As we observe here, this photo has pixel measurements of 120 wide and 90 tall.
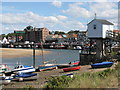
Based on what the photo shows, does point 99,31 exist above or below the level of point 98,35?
above

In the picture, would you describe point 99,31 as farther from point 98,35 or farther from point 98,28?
point 98,35

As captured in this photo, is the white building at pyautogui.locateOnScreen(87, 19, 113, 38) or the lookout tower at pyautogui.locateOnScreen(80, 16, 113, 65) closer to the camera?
the white building at pyautogui.locateOnScreen(87, 19, 113, 38)

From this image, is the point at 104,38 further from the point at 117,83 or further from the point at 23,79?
the point at 117,83

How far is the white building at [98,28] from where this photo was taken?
3675cm

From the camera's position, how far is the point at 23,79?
2755 centimetres

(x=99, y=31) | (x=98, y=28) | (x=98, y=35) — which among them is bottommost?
(x=98, y=35)

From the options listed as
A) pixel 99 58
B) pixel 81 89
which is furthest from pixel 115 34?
pixel 81 89

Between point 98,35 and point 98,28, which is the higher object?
point 98,28

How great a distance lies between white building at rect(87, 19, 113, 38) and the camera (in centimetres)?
3675

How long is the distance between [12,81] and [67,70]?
8.38 m

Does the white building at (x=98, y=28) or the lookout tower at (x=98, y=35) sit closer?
the white building at (x=98, y=28)

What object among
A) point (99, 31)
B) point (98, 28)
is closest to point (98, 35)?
point (99, 31)

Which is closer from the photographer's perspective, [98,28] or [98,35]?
[98,28]

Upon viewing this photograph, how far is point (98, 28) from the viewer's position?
37000 millimetres
